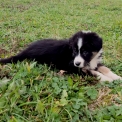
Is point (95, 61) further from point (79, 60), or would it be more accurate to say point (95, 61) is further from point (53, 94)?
point (53, 94)

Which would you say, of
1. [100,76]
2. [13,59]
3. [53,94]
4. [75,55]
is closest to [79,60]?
[75,55]

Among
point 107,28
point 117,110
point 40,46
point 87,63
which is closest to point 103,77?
point 87,63

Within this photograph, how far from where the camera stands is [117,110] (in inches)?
123

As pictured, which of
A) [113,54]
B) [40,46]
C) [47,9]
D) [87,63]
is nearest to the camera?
[87,63]

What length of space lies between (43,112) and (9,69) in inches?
49.4

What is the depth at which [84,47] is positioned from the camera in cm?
421

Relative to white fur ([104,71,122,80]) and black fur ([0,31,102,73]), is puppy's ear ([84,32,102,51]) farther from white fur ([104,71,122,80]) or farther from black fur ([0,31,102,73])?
white fur ([104,71,122,80])

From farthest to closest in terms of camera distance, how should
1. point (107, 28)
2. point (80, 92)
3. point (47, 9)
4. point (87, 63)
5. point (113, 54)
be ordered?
point (47, 9) → point (107, 28) → point (113, 54) → point (87, 63) → point (80, 92)

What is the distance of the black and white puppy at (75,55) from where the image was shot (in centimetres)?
420

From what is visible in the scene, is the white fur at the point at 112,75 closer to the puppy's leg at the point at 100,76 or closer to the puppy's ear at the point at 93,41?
the puppy's leg at the point at 100,76

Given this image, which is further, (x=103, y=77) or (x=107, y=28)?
A: (x=107, y=28)

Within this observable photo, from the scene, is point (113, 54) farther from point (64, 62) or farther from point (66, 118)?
point (66, 118)

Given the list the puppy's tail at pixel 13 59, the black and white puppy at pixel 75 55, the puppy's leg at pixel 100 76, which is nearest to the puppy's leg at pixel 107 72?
the black and white puppy at pixel 75 55

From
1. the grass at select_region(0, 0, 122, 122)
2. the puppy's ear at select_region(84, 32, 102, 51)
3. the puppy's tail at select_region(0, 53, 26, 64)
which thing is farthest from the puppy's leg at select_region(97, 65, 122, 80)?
the puppy's tail at select_region(0, 53, 26, 64)
